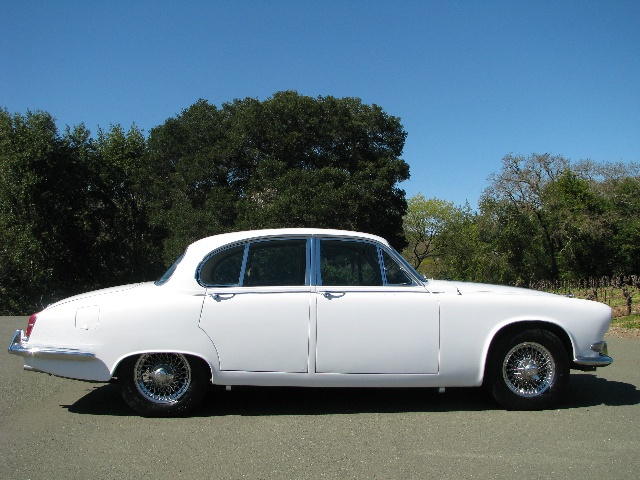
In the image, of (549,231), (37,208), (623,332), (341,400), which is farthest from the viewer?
(549,231)

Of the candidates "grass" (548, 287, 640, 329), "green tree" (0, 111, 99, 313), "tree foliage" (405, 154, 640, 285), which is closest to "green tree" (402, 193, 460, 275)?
"tree foliage" (405, 154, 640, 285)

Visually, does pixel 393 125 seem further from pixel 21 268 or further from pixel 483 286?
pixel 483 286

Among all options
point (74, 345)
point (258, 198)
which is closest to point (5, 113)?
point (258, 198)

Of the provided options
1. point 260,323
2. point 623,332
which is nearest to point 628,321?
point 623,332

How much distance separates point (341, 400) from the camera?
5.80 meters

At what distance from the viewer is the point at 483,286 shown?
5.80m

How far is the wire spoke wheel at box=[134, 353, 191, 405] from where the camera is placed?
16.9ft

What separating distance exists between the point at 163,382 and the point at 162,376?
0.06m

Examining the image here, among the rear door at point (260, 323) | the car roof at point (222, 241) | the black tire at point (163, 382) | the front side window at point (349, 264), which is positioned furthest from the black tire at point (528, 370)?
A: the black tire at point (163, 382)

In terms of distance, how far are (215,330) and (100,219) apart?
29.1 meters

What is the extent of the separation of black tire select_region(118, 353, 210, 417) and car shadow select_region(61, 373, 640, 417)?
234 mm

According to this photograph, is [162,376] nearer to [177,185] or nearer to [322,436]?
[322,436]

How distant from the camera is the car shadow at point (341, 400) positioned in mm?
5422

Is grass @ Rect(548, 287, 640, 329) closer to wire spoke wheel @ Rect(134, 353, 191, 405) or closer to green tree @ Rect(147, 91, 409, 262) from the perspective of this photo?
wire spoke wheel @ Rect(134, 353, 191, 405)
